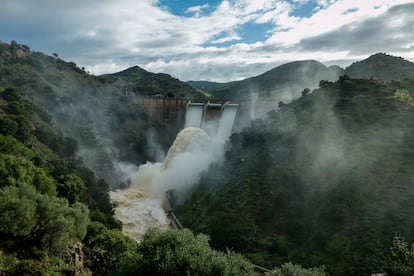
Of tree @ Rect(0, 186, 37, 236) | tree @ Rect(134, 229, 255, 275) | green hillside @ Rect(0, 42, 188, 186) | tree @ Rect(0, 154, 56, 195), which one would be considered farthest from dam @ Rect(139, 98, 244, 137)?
tree @ Rect(0, 186, 37, 236)

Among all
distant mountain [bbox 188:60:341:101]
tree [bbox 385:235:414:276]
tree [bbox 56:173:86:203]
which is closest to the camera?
tree [bbox 385:235:414:276]

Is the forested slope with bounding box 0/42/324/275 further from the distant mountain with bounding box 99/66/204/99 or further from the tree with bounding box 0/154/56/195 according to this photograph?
the distant mountain with bounding box 99/66/204/99

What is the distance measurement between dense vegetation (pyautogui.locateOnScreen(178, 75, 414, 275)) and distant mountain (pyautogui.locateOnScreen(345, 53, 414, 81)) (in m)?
24.4

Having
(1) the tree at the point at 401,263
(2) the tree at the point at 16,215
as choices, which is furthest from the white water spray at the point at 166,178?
(1) the tree at the point at 401,263

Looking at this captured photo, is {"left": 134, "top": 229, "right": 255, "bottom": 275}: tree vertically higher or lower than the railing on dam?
lower

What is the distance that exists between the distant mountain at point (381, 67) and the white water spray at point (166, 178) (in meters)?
35.3

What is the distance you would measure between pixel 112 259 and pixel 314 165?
2517 centimetres

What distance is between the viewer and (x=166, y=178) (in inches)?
1997

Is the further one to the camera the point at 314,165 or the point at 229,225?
the point at 314,165

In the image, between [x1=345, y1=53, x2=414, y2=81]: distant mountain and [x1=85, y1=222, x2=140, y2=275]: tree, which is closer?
[x1=85, y1=222, x2=140, y2=275]: tree

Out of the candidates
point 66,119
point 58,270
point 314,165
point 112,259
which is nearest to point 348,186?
point 314,165

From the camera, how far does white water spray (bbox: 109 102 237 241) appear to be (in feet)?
133

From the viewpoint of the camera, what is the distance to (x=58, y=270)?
16469 mm

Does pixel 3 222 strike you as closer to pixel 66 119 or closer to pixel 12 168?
pixel 12 168
